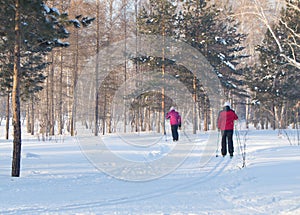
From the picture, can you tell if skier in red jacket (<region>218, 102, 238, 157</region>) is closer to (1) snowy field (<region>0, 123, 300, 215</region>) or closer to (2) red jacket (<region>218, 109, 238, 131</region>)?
(2) red jacket (<region>218, 109, 238, 131</region>)

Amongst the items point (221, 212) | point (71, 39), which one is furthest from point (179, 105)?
point (221, 212)

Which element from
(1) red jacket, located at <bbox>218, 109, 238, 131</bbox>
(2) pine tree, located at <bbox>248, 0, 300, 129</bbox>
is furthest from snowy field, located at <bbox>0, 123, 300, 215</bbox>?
(2) pine tree, located at <bbox>248, 0, 300, 129</bbox>

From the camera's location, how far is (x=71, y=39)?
2689 cm

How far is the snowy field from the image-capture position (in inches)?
220

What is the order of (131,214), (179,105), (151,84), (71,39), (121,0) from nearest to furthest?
(131,214), (71,39), (151,84), (121,0), (179,105)

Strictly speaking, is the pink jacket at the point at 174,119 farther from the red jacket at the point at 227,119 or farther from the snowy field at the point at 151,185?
the snowy field at the point at 151,185

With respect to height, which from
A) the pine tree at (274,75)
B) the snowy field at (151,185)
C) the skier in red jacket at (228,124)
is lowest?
the snowy field at (151,185)

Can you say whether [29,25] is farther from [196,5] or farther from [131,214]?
[196,5]

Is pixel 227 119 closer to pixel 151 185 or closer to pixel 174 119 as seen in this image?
pixel 151 185

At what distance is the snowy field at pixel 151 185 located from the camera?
18.3 feet

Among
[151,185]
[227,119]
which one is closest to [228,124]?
[227,119]

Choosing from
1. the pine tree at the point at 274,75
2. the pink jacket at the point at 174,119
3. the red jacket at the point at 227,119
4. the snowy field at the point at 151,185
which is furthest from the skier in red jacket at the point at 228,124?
the pine tree at the point at 274,75

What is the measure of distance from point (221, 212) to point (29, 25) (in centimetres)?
652

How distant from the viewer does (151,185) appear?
7480 millimetres
